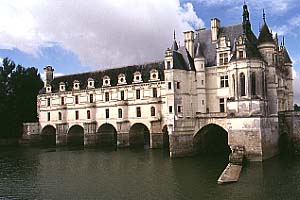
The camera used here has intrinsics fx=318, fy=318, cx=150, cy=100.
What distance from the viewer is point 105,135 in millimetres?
47719

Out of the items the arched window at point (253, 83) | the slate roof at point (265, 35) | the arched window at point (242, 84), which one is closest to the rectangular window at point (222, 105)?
the arched window at point (242, 84)

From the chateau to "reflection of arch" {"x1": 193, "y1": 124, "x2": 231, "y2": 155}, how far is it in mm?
108

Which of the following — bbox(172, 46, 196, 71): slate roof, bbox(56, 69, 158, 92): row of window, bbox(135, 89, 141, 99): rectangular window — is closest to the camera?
bbox(172, 46, 196, 71): slate roof

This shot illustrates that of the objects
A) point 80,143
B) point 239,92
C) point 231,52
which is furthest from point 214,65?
point 80,143

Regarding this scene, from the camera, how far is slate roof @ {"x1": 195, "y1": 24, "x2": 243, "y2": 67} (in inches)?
1350

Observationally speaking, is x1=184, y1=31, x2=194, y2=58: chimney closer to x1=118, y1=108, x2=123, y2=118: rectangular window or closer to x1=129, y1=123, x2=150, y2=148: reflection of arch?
x1=129, y1=123, x2=150, y2=148: reflection of arch

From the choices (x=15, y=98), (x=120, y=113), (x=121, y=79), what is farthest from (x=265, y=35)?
(x=15, y=98)

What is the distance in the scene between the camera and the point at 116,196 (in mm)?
17875

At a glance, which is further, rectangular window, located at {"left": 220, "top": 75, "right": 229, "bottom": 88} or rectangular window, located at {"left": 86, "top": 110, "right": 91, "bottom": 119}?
rectangular window, located at {"left": 86, "top": 110, "right": 91, "bottom": 119}

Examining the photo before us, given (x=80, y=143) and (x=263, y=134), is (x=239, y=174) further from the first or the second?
(x=80, y=143)

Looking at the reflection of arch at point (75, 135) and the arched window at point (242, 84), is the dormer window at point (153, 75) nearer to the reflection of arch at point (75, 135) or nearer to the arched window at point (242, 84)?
the arched window at point (242, 84)

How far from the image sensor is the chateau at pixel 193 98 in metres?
28.5

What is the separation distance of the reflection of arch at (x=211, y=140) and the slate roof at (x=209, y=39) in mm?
7150

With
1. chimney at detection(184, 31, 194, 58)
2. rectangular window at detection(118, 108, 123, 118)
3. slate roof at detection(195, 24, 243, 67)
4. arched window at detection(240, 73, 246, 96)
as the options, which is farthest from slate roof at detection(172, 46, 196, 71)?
rectangular window at detection(118, 108, 123, 118)
